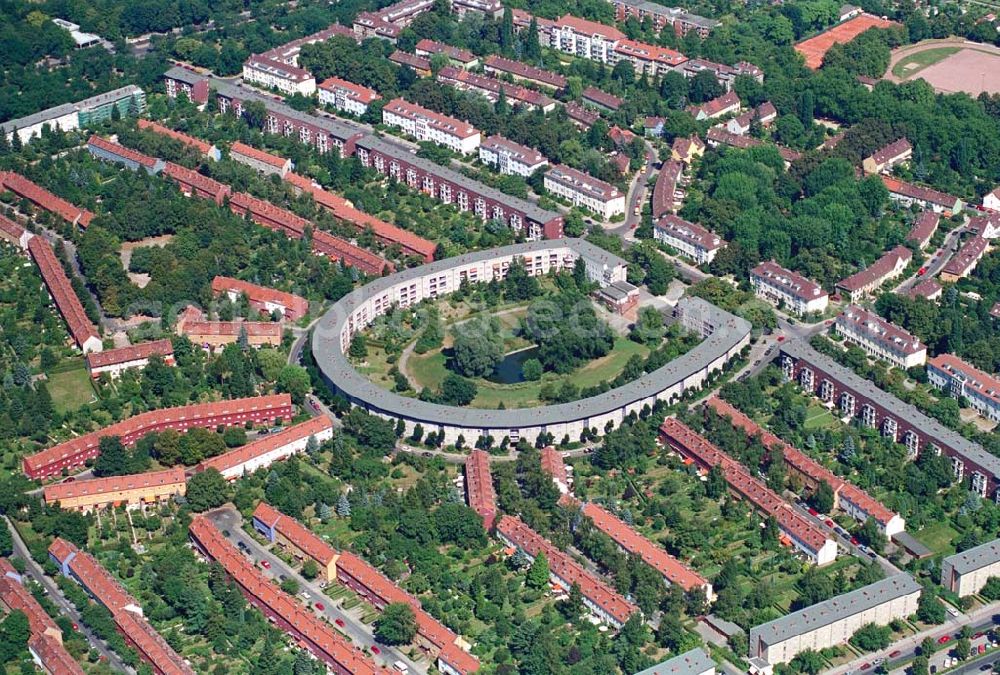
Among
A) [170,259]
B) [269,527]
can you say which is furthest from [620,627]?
[170,259]

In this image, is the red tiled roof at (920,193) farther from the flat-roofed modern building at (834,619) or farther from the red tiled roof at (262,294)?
the flat-roofed modern building at (834,619)

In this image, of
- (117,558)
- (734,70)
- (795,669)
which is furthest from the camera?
(734,70)

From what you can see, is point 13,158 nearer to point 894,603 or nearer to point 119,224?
point 119,224

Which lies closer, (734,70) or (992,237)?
(992,237)

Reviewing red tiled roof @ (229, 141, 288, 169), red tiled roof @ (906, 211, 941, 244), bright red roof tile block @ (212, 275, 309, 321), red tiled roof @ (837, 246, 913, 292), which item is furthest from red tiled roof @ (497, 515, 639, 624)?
red tiled roof @ (229, 141, 288, 169)

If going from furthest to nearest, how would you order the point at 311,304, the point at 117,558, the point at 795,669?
1. the point at 311,304
2. the point at 117,558
3. the point at 795,669

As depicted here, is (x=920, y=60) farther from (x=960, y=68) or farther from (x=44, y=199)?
(x=44, y=199)
